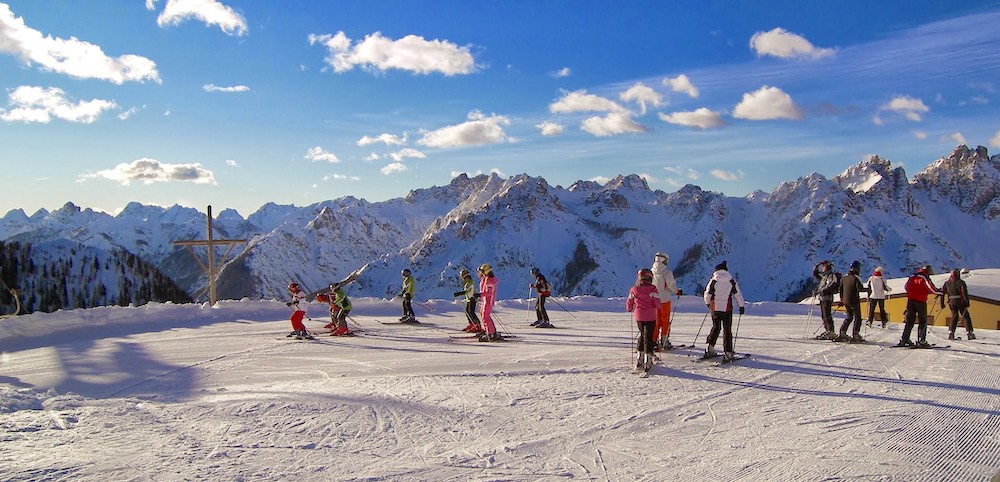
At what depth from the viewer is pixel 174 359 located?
43.3 feet

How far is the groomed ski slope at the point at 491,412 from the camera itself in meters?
6.55

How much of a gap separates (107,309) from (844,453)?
19.3 meters

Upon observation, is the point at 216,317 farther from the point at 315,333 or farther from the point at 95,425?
the point at 95,425

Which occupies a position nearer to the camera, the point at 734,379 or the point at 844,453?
the point at 844,453

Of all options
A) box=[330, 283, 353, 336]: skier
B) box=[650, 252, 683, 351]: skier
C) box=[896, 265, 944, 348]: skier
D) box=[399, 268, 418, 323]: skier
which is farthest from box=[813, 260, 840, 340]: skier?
box=[330, 283, 353, 336]: skier

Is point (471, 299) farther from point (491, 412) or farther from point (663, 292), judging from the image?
point (491, 412)

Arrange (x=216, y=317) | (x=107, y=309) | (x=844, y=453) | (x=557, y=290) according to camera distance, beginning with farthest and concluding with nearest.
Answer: (x=557, y=290)
(x=216, y=317)
(x=107, y=309)
(x=844, y=453)

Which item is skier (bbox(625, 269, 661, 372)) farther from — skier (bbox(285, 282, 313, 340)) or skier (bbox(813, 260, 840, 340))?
skier (bbox(285, 282, 313, 340))

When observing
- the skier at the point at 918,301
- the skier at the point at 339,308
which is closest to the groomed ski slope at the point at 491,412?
the skier at the point at 918,301

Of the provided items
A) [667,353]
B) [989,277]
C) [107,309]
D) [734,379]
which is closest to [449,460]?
[734,379]

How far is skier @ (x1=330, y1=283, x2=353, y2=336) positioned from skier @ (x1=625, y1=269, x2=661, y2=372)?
841 centimetres

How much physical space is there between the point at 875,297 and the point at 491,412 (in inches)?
555

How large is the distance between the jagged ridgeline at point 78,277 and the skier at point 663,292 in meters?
50.0

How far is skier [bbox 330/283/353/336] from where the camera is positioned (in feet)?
55.8
